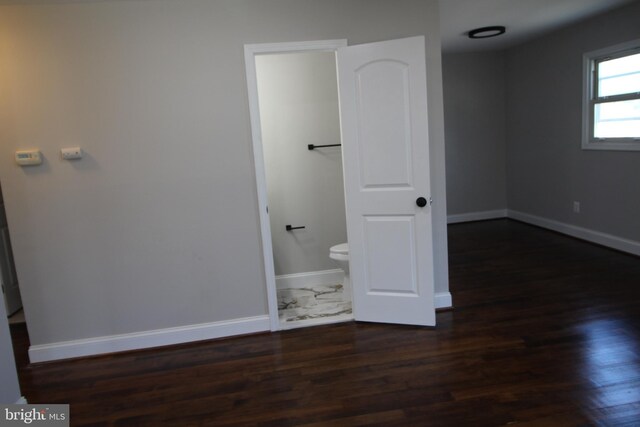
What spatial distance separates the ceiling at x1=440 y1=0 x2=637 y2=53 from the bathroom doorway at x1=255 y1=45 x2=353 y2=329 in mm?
1233

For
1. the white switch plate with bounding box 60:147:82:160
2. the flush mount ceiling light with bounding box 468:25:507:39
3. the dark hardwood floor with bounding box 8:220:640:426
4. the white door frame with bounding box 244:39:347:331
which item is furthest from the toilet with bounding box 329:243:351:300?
the flush mount ceiling light with bounding box 468:25:507:39

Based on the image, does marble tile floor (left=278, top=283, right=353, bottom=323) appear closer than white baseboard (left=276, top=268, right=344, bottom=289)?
Yes

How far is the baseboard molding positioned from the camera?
14.7ft

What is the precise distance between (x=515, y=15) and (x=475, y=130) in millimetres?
2289

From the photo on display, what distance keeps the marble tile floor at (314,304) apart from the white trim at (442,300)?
68 cm

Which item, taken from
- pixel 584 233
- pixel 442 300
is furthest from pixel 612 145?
pixel 442 300

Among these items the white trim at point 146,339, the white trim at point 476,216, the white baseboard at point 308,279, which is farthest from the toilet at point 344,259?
the white trim at point 476,216

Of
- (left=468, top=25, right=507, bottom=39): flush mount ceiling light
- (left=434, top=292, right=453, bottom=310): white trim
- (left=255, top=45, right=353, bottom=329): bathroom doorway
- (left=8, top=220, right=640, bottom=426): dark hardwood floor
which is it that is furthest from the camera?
(left=468, top=25, right=507, bottom=39): flush mount ceiling light

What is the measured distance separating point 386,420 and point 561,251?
→ 3500 millimetres

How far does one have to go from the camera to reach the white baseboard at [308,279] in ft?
14.0

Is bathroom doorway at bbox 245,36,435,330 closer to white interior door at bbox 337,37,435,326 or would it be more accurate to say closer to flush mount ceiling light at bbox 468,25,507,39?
white interior door at bbox 337,37,435,326

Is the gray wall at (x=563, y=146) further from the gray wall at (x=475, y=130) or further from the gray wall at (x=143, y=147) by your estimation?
the gray wall at (x=143, y=147)

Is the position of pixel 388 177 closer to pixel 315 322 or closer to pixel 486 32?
pixel 315 322

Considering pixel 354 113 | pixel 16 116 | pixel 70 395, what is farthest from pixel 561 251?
pixel 16 116
